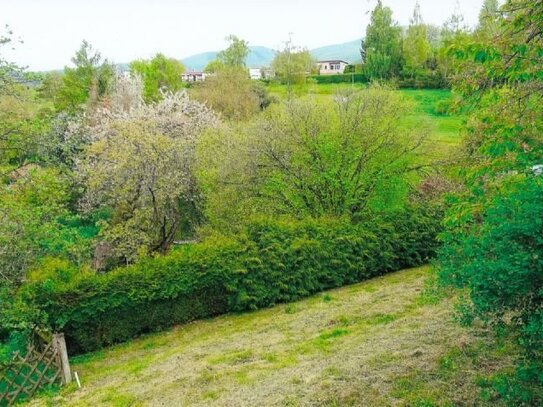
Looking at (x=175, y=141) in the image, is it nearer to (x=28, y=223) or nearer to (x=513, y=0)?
(x=28, y=223)

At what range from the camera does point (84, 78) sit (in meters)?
49.2

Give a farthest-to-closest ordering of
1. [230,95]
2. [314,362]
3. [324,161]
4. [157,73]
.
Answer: [157,73] → [230,95] → [324,161] → [314,362]

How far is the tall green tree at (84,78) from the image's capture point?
153 feet

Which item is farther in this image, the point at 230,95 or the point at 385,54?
the point at 385,54

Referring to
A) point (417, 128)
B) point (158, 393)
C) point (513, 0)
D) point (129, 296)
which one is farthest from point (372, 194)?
point (158, 393)

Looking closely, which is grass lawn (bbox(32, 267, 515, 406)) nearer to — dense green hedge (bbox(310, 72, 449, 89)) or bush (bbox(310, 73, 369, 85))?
dense green hedge (bbox(310, 72, 449, 89))

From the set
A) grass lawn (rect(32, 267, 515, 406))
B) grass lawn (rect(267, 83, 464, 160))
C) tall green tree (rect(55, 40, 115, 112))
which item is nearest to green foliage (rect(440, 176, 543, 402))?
grass lawn (rect(32, 267, 515, 406))

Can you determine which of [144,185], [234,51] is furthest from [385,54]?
[144,185]

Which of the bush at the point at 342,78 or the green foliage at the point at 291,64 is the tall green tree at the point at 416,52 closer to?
the bush at the point at 342,78

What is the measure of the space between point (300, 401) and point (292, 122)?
43.7 feet

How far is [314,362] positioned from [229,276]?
6987mm

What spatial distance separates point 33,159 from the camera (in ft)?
38.9

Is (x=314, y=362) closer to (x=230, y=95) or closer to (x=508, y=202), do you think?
(x=508, y=202)

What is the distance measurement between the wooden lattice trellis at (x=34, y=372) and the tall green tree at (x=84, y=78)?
3785cm
